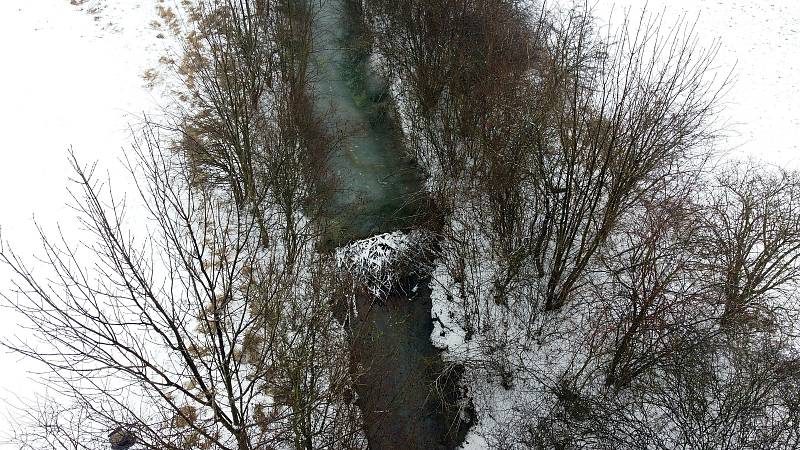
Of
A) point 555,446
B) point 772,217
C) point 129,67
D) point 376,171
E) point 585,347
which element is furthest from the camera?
point 129,67

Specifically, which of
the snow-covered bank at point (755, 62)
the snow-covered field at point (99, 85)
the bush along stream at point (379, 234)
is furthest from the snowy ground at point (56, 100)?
the snow-covered bank at point (755, 62)

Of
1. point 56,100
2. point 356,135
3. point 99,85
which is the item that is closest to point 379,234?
point 356,135

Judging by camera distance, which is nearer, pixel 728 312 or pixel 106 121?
pixel 728 312

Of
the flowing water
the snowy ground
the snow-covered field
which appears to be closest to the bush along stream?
the flowing water

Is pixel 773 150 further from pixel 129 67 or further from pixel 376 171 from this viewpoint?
pixel 129 67

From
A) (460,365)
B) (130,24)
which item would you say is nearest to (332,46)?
(130,24)
